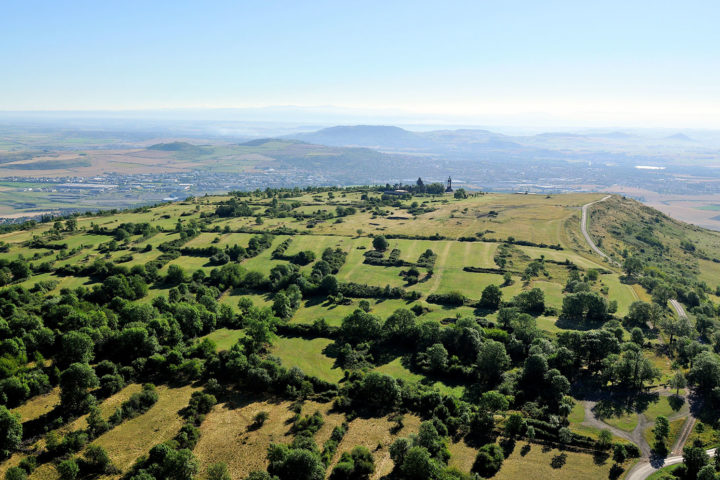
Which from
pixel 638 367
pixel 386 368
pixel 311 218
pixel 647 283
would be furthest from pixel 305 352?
pixel 311 218

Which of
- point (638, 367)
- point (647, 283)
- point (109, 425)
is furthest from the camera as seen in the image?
point (647, 283)

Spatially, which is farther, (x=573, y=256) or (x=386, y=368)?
(x=573, y=256)

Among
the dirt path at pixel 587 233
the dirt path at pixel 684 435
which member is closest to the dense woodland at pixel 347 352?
the dirt path at pixel 684 435

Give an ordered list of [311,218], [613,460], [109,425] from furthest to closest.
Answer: [311,218]
[109,425]
[613,460]

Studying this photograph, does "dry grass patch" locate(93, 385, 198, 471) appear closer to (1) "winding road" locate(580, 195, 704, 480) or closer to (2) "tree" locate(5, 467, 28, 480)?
(2) "tree" locate(5, 467, 28, 480)

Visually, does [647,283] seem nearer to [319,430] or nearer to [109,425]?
[319,430]

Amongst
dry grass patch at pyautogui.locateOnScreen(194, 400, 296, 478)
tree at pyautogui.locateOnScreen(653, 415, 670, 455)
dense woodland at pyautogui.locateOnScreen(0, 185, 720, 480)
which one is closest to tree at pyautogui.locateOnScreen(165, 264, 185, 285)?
dense woodland at pyautogui.locateOnScreen(0, 185, 720, 480)

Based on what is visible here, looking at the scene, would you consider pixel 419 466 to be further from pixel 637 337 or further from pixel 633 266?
pixel 633 266

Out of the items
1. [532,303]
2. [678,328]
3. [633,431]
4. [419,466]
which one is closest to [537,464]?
[419,466]

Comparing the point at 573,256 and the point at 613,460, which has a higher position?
the point at 573,256

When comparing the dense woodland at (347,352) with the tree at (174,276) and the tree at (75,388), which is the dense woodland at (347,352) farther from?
the tree at (174,276)
